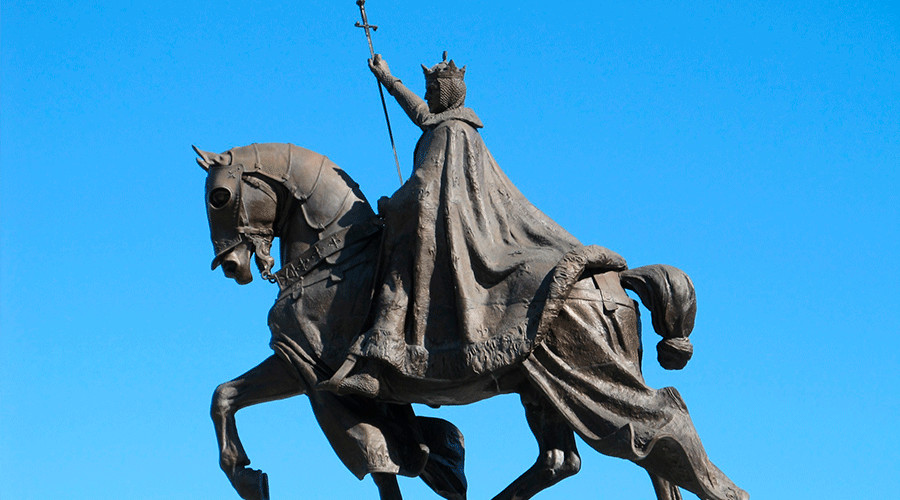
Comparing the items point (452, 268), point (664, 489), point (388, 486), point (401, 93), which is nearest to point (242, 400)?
point (388, 486)

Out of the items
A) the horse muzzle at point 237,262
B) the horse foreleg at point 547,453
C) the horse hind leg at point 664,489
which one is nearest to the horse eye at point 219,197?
the horse muzzle at point 237,262

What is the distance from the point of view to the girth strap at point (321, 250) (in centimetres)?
1059

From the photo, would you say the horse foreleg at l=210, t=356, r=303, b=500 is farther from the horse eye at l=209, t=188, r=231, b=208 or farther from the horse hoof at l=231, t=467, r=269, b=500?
the horse eye at l=209, t=188, r=231, b=208

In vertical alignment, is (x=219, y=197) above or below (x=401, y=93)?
below

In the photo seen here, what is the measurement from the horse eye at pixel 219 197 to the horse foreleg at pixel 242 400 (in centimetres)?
116

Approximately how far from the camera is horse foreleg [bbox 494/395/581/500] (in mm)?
10070

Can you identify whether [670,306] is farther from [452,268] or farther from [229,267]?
[229,267]

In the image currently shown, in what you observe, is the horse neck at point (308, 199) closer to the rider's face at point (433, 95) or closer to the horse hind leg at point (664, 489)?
the rider's face at point (433, 95)

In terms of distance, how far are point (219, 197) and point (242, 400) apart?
4.80 feet

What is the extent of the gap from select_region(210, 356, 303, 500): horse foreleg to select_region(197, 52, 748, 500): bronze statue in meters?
0.01

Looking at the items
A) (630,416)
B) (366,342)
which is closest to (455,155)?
(366,342)

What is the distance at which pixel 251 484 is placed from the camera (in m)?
10.5

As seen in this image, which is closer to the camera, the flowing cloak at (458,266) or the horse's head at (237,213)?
the flowing cloak at (458,266)

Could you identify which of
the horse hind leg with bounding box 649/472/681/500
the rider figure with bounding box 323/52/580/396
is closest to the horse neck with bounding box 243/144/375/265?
the rider figure with bounding box 323/52/580/396
